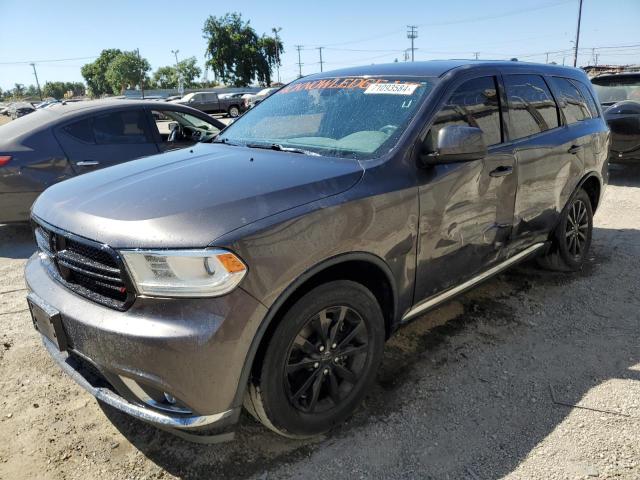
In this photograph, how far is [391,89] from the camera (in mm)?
3031

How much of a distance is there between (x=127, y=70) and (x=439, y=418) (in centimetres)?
9277

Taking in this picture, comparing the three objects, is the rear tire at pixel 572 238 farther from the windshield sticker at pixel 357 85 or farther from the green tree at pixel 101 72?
the green tree at pixel 101 72

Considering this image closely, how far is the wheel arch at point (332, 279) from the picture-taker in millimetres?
2025

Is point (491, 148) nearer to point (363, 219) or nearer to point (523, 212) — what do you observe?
point (523, 212)

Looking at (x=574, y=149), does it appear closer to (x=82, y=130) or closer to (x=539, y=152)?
(x=539, y=152)

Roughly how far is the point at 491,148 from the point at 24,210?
15.5 feet

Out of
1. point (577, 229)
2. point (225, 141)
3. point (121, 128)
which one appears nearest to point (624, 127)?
point (577, 229)

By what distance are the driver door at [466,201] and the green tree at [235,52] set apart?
2799 inches

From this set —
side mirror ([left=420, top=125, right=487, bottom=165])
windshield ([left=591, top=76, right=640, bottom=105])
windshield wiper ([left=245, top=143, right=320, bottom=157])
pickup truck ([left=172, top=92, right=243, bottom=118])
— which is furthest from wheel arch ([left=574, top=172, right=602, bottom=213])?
pickup truck ([left=172, top=92, right=243, bottom=118])

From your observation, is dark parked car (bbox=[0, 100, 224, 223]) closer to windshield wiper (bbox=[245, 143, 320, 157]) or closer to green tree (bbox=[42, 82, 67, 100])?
windshield wiper (bbox=[245, 143, 320, 157])

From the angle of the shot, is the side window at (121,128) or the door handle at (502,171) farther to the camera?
the side window at (121,128)

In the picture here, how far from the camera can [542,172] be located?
367cm

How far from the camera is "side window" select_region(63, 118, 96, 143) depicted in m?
5.48

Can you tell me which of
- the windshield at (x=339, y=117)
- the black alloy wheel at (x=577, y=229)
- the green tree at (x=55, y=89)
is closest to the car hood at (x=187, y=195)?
the windshield at (x=339, y=117)
